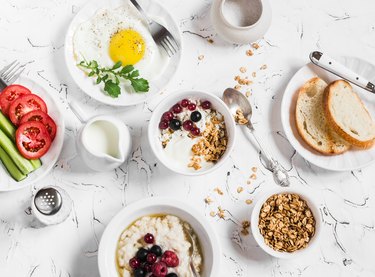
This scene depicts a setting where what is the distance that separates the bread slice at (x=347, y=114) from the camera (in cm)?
226

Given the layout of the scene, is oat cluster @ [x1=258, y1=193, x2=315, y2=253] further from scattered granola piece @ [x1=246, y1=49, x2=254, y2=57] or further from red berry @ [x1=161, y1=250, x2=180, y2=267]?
scattered granola piece @ [x1=246, y1=49, x2=254, y2=57]

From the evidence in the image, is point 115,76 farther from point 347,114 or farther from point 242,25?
point 347,114

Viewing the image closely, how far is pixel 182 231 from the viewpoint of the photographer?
2150 mm

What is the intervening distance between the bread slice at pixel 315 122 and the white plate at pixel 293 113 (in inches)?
1.0

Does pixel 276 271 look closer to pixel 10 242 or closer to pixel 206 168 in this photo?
pixel 206 168

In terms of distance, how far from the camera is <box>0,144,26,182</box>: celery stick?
7.24 feet

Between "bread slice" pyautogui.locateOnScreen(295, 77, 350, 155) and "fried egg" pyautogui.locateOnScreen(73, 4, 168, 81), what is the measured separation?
0.53 metres

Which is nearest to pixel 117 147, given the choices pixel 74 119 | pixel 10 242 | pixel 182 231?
pixel 74 119

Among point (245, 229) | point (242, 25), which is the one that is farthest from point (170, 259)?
point (242, 25)

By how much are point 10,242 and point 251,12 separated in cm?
122

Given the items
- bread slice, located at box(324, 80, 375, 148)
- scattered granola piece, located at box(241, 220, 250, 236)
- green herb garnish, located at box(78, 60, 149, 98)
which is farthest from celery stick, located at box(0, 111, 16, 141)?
bread slice, located at box(324, 80, 375, 148)

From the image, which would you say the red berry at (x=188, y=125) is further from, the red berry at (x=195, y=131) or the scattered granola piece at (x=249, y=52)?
the scattered granola piece at (x=249, y=52)

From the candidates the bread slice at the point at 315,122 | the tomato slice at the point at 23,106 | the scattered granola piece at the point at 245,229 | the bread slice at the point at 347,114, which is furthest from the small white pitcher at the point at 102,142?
the bread slice at the point at 347,114

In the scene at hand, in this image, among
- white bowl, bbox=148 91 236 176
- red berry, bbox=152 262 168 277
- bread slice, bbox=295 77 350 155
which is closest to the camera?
red berry, bbox=152 262 168 277
